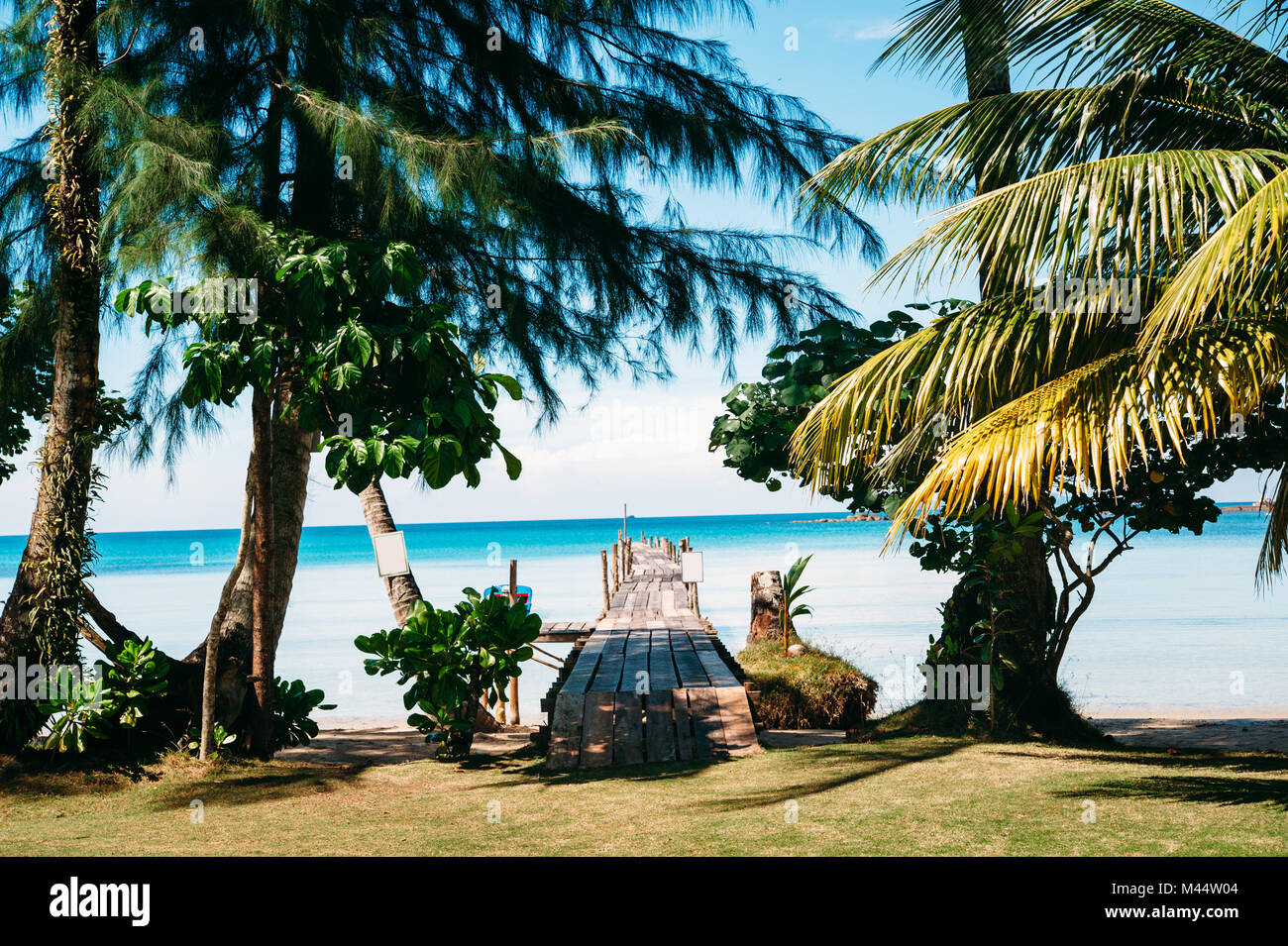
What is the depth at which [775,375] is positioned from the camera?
7.04m

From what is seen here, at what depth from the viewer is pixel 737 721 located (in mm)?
6926

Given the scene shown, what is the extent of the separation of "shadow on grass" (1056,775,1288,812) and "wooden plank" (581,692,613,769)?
116 inches

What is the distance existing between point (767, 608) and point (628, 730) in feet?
19.9

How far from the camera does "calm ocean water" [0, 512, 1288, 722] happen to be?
1791 centimetres

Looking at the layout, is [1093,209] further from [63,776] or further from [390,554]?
[63,776]

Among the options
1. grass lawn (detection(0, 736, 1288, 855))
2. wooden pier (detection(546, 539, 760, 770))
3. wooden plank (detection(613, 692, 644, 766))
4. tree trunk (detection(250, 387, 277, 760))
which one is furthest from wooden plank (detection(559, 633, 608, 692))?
tree trunk (detection(250, 387, 277, 760))

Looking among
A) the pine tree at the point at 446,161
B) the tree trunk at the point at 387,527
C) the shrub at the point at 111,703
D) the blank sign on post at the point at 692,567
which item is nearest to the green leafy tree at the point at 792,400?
the pine tree at the point at 446,161

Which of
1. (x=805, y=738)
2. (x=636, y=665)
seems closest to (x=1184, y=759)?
(x=805, y=738)

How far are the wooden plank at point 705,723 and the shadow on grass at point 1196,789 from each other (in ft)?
7.84

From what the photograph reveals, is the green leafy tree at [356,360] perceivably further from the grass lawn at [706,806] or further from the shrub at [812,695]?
the shrub at [812,695]

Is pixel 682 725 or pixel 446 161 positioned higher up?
pixel 446 161

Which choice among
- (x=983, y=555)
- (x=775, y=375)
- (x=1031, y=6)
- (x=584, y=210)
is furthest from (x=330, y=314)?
(x=983, y=555)

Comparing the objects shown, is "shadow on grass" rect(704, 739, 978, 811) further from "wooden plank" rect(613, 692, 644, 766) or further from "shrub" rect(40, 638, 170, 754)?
"shrub" rect(40, 638, 170, 754)

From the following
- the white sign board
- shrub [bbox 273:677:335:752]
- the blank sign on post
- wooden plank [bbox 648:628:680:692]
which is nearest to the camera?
the white sign board
